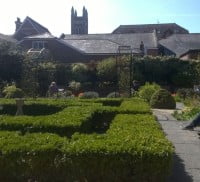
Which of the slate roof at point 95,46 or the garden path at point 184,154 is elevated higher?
the slate roof at point 95,46

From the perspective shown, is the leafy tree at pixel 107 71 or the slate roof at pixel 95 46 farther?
the slate roof at pixel 95 46

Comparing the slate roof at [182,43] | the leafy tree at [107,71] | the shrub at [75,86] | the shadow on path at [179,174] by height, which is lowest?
the shadow on path at [179,174]

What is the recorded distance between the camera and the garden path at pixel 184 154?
26.8 feet

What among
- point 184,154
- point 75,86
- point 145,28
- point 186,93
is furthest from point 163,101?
point 145,28

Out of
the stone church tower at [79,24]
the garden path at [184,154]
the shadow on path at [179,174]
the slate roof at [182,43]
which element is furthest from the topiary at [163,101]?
the stone church tower at [79,24]

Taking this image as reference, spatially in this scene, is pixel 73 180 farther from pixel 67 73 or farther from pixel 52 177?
pixel 67 73

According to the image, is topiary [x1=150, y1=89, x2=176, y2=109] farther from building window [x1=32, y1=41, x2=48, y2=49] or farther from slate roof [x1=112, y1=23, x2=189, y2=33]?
slate roof [x1=112, y1=23, x2=189, y2=33]

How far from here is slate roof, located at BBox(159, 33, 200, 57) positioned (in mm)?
57594

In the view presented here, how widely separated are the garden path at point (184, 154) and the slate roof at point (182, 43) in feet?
141

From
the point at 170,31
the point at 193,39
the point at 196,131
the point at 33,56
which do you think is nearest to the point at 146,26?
the point at 170,31

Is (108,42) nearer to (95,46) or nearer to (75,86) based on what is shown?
(95,46)

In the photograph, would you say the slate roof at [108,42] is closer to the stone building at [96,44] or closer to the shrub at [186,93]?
the stone building at [96,44]

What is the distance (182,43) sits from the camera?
5941 cm

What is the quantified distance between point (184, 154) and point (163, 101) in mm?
13632
